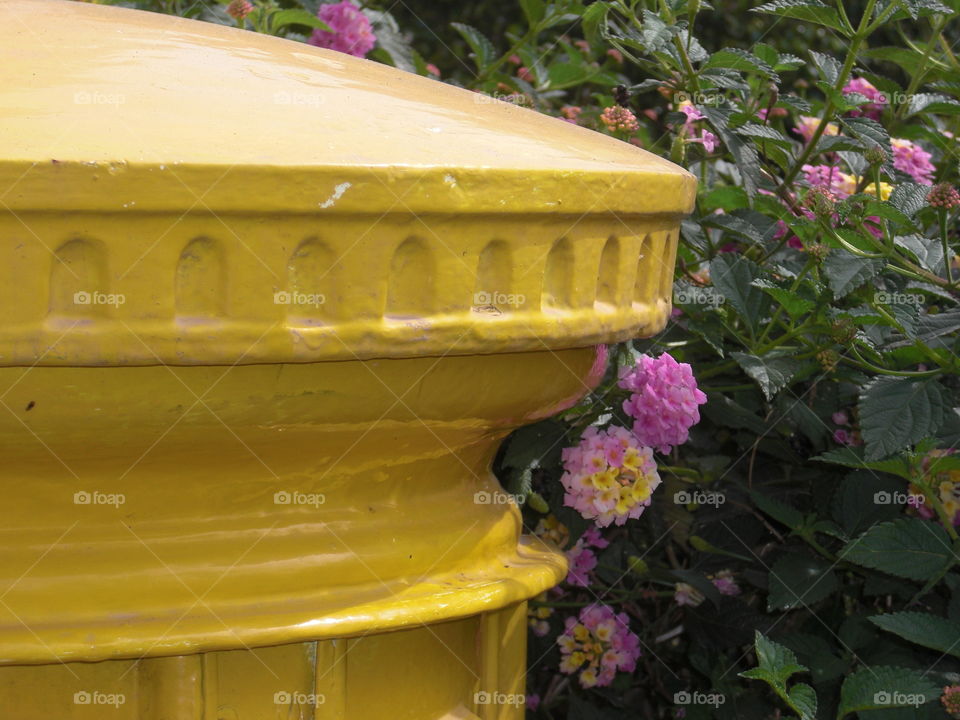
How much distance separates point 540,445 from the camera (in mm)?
1636

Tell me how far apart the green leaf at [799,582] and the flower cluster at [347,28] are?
1178 millimetres

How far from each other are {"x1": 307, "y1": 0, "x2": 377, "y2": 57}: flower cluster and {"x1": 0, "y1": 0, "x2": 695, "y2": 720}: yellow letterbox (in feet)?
3.81

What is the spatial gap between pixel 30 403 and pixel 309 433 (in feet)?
0.67

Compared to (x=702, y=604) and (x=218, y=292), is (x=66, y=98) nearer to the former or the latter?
(x=218, y=292)

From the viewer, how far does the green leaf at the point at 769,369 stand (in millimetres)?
1596

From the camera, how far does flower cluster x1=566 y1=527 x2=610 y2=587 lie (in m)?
1.88

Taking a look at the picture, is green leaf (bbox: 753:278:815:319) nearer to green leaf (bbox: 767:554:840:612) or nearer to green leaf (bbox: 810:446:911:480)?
green leaf (bbox: 810:446:911:480)

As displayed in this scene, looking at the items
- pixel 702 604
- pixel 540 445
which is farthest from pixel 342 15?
pixel 702 604

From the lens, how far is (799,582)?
173 cm

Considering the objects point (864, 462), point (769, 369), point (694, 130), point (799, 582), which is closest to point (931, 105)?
point (694, 130)

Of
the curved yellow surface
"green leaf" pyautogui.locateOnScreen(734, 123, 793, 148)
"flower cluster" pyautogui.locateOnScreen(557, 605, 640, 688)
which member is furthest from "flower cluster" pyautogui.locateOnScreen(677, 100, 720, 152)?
the curved yellow surface

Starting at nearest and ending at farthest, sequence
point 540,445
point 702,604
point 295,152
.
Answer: point 295,152, point 540,445, point 702,604

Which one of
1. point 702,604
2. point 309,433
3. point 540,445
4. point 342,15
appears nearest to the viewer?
point 309,433

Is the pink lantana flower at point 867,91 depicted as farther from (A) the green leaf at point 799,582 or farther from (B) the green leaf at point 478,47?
(A) the green leaf at point 799,582
